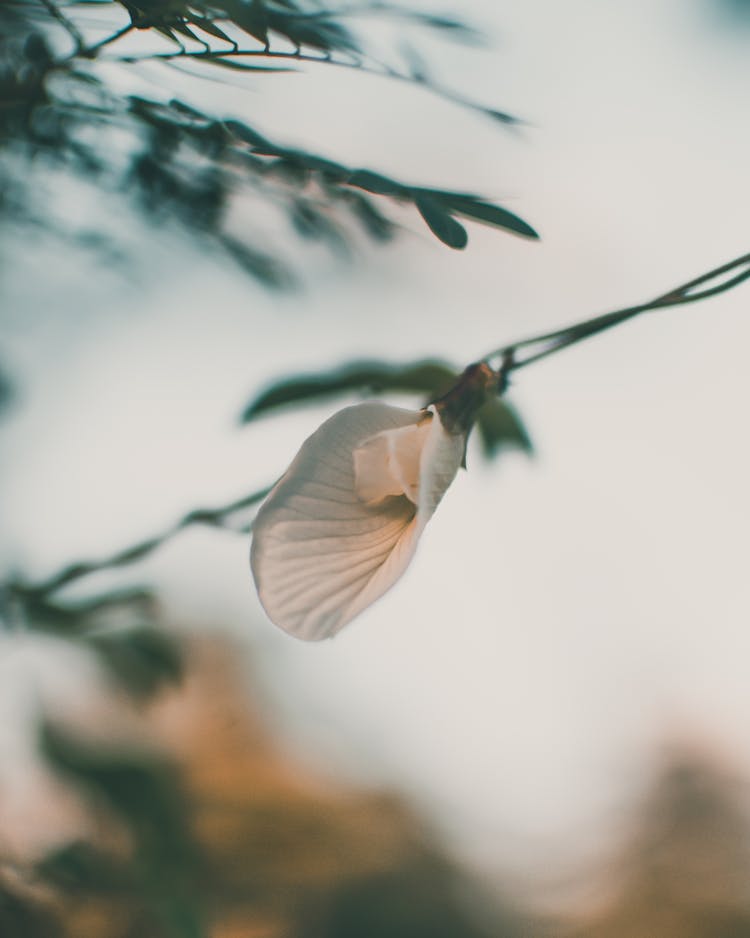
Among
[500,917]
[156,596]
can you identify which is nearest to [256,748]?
[500,917]

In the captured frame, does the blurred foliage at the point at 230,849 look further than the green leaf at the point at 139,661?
No

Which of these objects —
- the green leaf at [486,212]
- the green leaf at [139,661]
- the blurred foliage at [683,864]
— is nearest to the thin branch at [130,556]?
the green leaf at [139,661]

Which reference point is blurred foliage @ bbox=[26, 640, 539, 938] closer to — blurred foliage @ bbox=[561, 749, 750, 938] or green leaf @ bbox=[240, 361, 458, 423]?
green leaf @ bbox=[240, 361, 458, 423]

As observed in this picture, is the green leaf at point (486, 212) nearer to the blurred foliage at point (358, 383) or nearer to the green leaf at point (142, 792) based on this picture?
the blurred foliage at point (358, 383)

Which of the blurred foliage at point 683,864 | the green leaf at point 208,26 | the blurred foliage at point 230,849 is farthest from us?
the blurred foliage at point 683,864

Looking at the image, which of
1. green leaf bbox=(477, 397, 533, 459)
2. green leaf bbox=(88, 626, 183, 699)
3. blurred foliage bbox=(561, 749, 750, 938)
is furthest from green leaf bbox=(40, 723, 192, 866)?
blurred foliage bbox=(561, 749, 750, 938)

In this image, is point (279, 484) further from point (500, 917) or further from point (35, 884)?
point (500, 917)

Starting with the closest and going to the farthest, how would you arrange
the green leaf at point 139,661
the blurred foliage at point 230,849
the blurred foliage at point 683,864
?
Answer: 1. the blurred foliage at point 230,849
2. the green leaf at point 139,661
3. the blurred foliage at point 683,864
